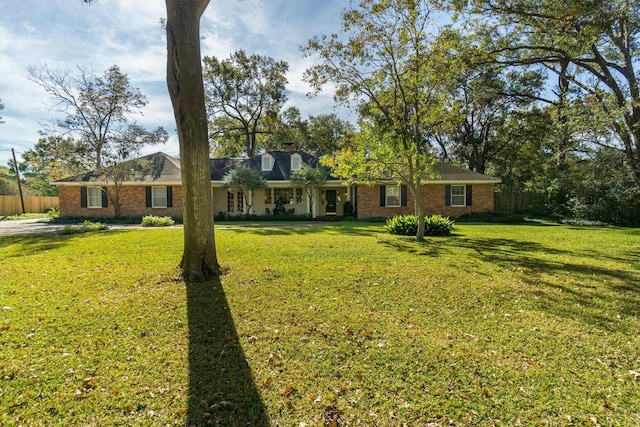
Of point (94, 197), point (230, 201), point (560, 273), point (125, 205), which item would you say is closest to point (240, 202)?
point (230, 201)

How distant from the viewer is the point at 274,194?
2108cm

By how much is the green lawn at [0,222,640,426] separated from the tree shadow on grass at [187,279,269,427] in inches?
0.6

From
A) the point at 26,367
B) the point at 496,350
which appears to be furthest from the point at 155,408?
the point at 496,350

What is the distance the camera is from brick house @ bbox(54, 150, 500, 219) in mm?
19109

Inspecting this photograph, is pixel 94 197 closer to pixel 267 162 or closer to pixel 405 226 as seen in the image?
pixel 267 162

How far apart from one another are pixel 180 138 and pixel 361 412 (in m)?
4.74

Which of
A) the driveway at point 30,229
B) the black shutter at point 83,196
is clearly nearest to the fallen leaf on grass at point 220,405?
the driveway at point 30,229

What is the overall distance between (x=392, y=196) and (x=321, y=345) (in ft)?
54.8

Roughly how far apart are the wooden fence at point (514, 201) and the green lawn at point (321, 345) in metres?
14.3

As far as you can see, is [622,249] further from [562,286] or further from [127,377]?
[127,377]

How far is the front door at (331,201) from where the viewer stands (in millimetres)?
21656

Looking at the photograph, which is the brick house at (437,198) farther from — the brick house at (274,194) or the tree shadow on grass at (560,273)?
the tree shadow on grass at (560,273)

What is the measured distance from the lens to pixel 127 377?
277 cm

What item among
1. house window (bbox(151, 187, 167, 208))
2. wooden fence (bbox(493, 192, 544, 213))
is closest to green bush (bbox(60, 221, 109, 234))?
house window (bbox(151, 187, 167, 208))
